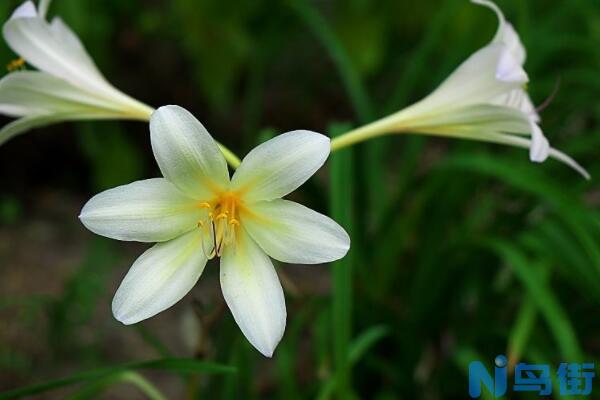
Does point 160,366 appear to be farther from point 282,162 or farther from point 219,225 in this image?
point 282,162

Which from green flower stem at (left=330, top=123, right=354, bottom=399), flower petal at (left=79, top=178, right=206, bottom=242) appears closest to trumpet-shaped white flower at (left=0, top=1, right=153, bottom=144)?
flower petal at (left=79, top=178, right=206, bottom=242)

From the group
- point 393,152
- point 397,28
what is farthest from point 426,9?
point 393,152

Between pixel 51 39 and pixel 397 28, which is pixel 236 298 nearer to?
pixel 51 39

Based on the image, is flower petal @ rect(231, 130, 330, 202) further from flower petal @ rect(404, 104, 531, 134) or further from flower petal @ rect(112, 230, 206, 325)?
flower petal @ rect(404, 104, 531, 134)

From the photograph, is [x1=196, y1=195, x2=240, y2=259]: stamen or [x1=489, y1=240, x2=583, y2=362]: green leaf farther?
[x1=489, y1=240, x2=583, y2=362]: green leaf

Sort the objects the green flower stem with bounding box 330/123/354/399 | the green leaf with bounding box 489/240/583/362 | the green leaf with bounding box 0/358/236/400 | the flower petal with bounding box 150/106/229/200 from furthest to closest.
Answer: the green leaf with bounding box 489/240/583/362 < the green flower stem with bounding box 330/123/354/399 < the green leaf with bounding box 0/358/236/400 < the flower petal with bounding box 150/106/229/200

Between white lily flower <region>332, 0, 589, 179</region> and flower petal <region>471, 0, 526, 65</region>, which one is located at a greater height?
flower petal <region>471, 0, 526, 65</region>

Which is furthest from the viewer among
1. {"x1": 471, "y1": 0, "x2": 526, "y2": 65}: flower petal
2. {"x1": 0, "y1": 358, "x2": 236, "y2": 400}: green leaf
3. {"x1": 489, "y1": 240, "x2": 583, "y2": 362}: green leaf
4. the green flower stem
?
{"x1": 489, "y1": 240, "x2": 583, "y2": 362}: green leaf

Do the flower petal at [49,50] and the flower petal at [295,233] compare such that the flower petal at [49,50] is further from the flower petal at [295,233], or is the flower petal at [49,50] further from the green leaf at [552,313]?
the green leaf at [552,313]

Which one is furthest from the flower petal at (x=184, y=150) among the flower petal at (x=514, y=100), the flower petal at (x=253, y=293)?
the flower petal at (x=514, y=100)

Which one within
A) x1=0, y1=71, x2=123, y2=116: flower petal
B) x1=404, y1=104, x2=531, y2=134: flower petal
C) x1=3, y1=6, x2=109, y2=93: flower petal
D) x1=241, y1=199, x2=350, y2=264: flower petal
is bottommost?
x1=241, y1=199, x2=350, y2=264: flower petal
